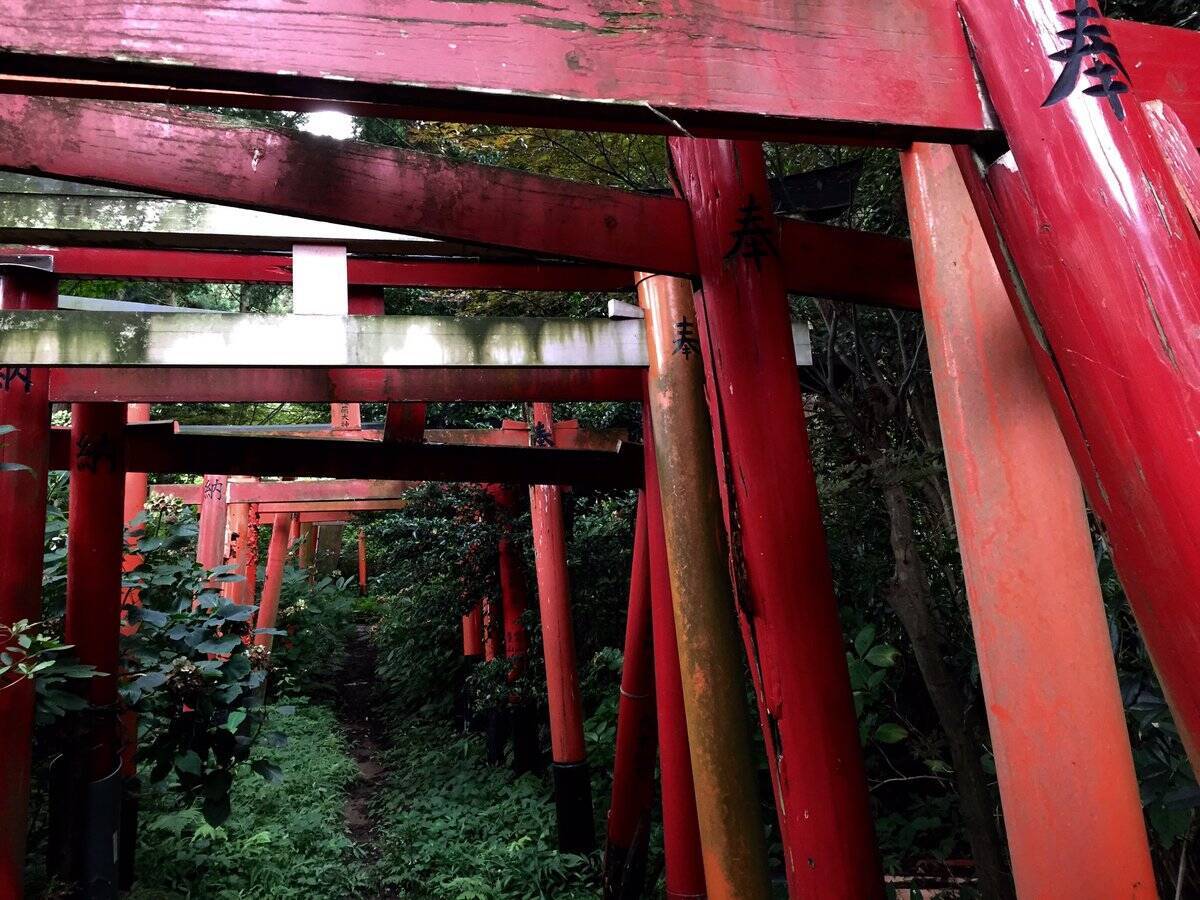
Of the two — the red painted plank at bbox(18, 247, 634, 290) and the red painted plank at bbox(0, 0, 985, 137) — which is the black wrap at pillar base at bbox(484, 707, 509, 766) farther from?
the red painted plank at bbox(0, 0, 985, 137)

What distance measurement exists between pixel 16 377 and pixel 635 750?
4154 millimetres

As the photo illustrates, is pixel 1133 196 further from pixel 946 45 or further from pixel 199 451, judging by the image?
pixel 199 451

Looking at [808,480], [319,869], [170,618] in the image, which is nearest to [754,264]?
[808,480]

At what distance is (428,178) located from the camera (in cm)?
306

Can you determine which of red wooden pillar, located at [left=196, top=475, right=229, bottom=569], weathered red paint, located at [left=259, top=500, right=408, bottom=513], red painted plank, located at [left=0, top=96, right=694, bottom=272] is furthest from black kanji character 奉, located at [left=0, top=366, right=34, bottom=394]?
weathered red paint, located at [left=259, top=500, right=408, bottom=513]

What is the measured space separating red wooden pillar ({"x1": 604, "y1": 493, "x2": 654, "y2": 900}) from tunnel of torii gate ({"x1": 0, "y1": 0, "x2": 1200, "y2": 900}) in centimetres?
3

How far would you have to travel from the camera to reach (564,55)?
56.8 inches

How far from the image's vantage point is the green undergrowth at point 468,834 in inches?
288

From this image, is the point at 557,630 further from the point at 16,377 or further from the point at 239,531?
the point at 239,531

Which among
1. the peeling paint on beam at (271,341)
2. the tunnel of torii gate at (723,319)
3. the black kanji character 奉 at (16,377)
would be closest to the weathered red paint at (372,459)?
the tunnel of torii gate at (723,319)

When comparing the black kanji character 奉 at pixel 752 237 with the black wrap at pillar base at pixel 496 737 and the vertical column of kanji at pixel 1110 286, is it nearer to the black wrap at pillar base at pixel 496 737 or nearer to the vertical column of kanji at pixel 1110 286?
the vertical column of kanji at pixel 1110 286

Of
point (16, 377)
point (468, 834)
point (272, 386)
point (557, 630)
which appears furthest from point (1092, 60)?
point (468, 834)

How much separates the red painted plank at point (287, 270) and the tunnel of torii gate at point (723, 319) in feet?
0.08

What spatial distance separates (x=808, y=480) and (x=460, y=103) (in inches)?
71.1
